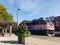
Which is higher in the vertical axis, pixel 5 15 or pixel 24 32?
pixel 5 15

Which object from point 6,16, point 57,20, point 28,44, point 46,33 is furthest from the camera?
point 6,16

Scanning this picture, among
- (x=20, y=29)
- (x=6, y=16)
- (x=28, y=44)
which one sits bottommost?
(x=28, y=44)

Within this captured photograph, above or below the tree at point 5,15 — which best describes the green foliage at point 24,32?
below

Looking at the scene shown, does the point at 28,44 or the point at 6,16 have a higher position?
the point at 6,16

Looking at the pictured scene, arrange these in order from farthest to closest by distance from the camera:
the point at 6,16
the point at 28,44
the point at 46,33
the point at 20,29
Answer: the point at 6,16 < the point at 46,33 < the point at 20,29 < the point at 28,44

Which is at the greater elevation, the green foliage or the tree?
the tree

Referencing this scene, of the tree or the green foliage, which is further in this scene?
the tree

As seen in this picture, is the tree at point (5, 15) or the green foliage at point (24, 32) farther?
the tree at point (5, 15)

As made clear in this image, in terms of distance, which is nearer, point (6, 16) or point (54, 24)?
point (54, 24)

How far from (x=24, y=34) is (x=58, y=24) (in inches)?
730

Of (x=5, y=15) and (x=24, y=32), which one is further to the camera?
(x=5, y=15)

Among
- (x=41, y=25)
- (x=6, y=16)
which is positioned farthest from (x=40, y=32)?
(x=6, y=16)

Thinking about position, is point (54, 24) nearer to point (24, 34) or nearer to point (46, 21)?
point (46, 21)

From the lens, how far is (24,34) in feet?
55.6
